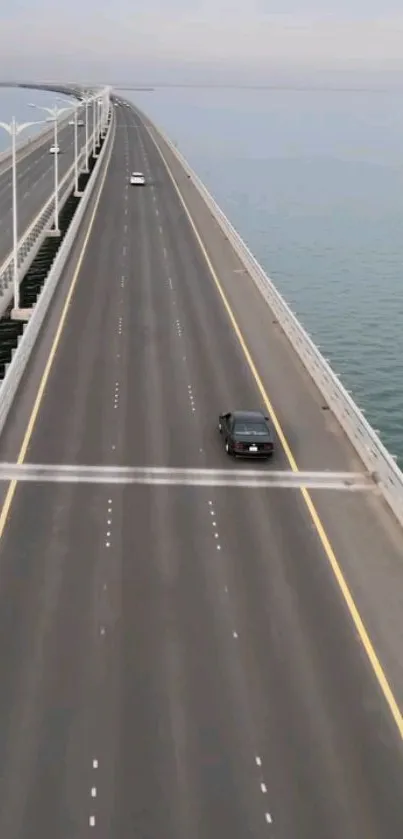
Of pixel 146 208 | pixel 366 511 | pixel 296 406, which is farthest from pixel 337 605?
pixel 146 208

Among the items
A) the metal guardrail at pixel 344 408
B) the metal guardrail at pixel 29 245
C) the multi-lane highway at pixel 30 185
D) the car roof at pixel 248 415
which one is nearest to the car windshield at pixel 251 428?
the car roof at pixel 248 415

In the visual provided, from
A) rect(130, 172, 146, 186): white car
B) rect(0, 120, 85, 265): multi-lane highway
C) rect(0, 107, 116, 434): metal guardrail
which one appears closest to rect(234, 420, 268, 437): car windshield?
rect(0, 107, 116, 434): metal guardrail

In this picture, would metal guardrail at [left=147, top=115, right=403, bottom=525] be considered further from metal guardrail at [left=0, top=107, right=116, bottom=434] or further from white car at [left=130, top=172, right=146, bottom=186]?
white car at [left=130, top=172, right=146, bottom=186]

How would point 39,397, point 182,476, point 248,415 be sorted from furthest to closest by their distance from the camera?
1. point 39,397
2. point 248,415
3. point 182,476

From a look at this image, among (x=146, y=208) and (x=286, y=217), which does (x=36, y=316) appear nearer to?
(x=146, y=208)

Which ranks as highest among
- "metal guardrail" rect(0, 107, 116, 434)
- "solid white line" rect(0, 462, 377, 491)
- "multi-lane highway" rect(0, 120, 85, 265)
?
"multi-lane highway" rect(0, 120, 85, 265)

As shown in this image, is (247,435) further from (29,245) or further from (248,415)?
(29,245)

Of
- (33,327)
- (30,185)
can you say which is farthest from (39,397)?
(30,185)
